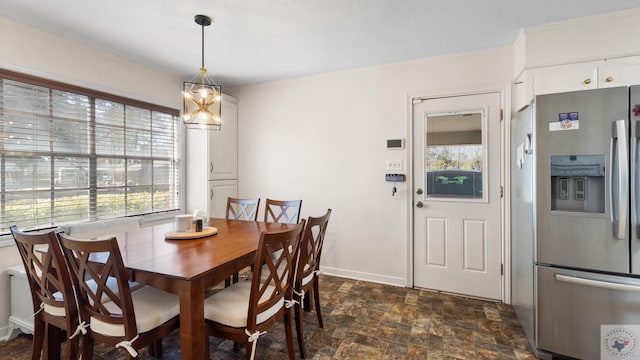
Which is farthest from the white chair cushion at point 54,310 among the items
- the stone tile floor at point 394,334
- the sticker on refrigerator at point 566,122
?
the sticker on refrigerator at point 566,122

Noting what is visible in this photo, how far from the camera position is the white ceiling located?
206cm

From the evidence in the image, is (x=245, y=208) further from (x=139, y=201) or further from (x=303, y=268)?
(x=303, y=268)

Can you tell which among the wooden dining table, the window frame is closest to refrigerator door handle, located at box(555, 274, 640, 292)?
the wooden dining table

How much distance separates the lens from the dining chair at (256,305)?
1.51 meters

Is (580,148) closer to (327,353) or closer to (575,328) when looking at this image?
(575,328)

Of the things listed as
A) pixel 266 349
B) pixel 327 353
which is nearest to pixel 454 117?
pixel 327 353

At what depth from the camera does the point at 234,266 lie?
64.6 inches

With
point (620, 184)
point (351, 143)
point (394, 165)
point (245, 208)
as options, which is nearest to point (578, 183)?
point (620, 184)

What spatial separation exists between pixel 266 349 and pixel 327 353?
1.41 ft

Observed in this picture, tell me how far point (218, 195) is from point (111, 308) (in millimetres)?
2237

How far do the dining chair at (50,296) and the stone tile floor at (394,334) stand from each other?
0.41 metres

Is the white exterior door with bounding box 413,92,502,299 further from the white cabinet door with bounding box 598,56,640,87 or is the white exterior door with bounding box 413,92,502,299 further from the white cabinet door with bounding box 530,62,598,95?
the white cabinet door with bounding box 598,56,640,87

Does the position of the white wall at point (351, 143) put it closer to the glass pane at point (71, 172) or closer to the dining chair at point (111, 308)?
the glass pane at point (71, 172)

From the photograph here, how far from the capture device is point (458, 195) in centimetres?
294
